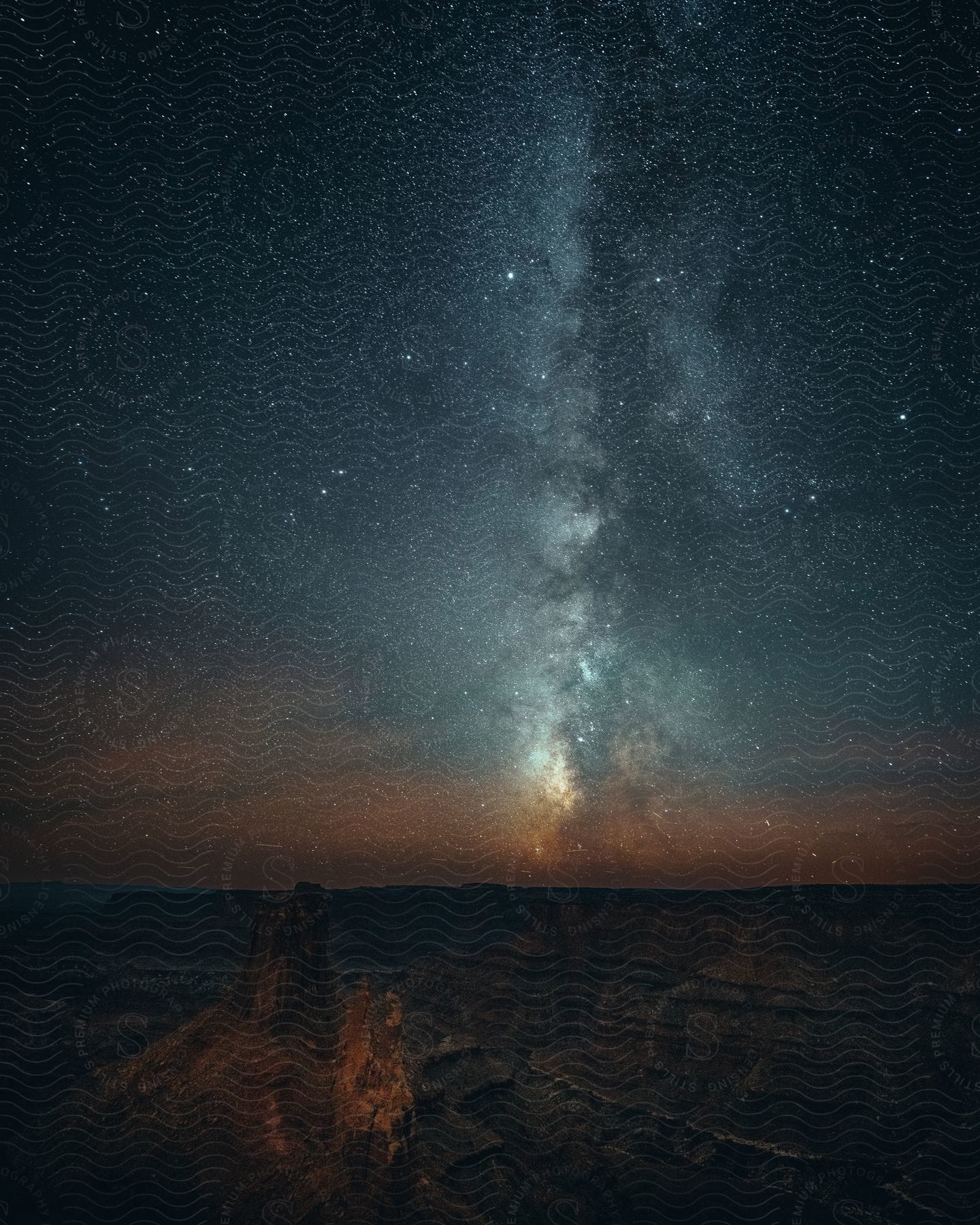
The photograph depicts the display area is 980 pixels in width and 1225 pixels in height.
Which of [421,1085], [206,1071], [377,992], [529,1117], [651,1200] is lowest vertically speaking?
[651,1200]

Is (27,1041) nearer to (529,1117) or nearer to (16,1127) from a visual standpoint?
(16,1127)

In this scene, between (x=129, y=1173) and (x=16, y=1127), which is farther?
(x=16, y=1127)

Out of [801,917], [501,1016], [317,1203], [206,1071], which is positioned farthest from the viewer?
[801,917]

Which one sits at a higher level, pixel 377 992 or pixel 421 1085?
pixel 377 992

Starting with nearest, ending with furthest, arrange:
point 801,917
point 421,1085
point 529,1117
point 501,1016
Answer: point 421,1085 < point 529,1117 < point 501,1016 < point 801,917

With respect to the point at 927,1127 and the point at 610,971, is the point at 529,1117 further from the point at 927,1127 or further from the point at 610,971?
the point at 927,1127

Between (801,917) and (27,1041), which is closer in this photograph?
(27,1041)

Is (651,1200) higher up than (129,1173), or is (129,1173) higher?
(129,1173)

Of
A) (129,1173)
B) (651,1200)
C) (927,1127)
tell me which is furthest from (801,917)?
(129,1173)

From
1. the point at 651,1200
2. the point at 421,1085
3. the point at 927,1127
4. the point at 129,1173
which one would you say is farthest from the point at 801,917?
the point at 129,1173
